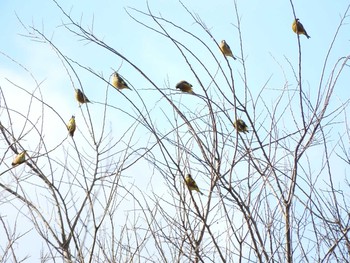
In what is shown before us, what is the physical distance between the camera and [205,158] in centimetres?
305

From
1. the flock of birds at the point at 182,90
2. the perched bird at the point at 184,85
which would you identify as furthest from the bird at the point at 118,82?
the perched bird at the point at 184,85

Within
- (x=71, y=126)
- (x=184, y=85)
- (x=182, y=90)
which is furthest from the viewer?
(x=184, y=85)

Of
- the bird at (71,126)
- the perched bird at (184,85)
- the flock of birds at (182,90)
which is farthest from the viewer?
the perched bird at (184,85)

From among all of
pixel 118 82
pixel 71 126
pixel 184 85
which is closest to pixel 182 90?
pixel 184 85

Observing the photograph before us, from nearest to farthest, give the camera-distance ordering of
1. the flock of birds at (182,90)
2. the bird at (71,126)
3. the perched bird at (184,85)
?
the flock of birds at (182,90)
the bird at (71,126)
the perched bird at (184,85)

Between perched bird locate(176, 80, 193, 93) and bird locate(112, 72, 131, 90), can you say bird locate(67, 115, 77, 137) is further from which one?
perched bird locate(176, 80, 193, 93)

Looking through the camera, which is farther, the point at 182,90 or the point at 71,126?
the point at 182,90

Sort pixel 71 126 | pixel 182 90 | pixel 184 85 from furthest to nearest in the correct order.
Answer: pixel 184 85 → pixel 182 90 → pixel 71 126

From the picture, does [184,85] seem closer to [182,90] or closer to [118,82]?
[182,90]

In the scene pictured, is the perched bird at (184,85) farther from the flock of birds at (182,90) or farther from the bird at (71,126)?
the bird at (71,126)

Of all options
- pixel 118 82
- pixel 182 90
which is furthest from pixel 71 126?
pixel 182 90

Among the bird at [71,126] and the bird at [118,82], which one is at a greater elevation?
the bird at [118,82]

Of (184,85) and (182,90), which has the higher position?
(184,85)

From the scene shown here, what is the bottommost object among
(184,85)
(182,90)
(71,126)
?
(71,126)
